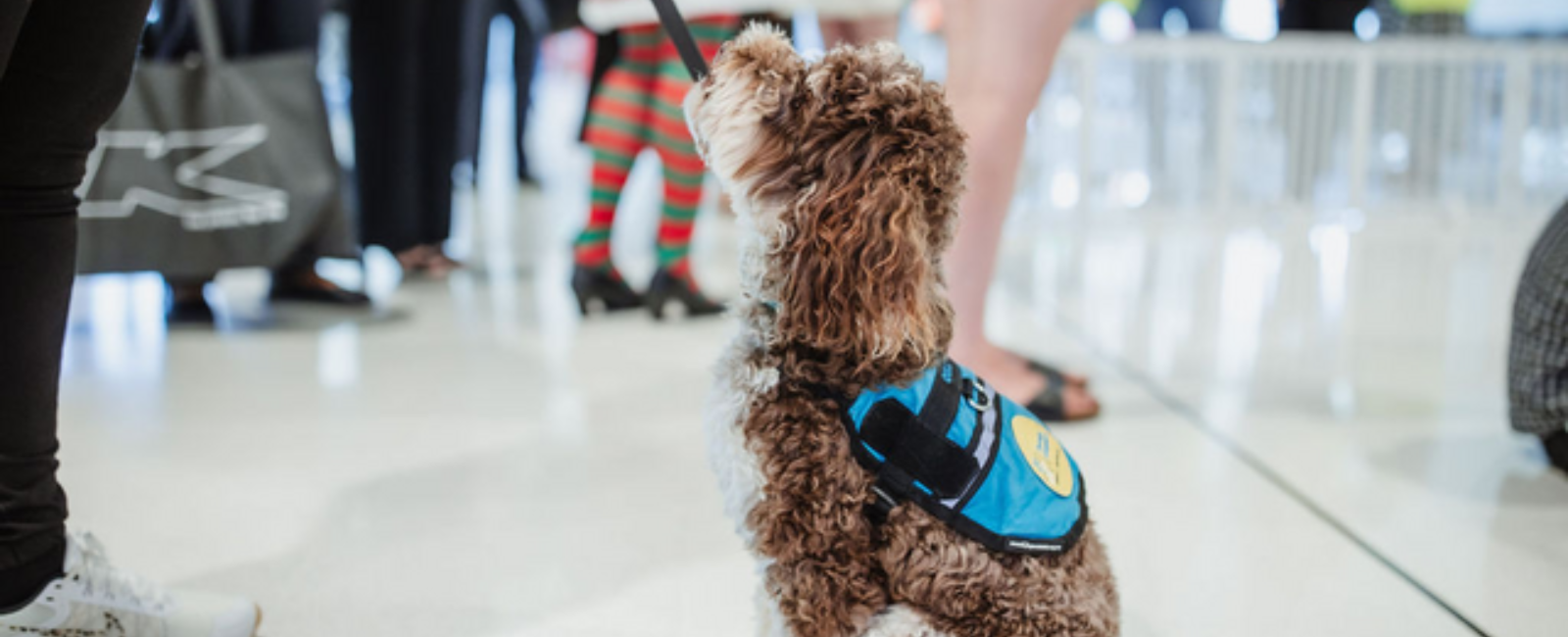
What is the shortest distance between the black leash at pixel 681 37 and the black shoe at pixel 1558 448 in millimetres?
1425

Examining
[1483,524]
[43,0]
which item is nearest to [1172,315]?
[1483,524]

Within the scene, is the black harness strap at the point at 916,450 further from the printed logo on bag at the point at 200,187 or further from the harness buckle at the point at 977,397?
the printed logo on bag at the point at 200,187

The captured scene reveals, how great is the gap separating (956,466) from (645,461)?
3.23ft

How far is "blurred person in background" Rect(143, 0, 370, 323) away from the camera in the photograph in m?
2.68

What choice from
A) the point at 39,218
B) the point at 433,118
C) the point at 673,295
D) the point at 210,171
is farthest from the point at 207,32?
the point at 39,218

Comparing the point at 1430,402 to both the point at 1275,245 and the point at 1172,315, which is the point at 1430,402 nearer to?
the point at 1172,315

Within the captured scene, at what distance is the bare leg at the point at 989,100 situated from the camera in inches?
71.6

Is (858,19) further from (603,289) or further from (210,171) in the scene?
(210,171)

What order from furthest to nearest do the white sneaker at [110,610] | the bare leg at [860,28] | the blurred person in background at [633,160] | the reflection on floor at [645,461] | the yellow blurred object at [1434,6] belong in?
the yellow blurred object at [1434,6] → the bare leg at [860,28] → the blurred person in background at [633,160] → the reflection on floor at [645,461] → the white sneaker at [110,610]

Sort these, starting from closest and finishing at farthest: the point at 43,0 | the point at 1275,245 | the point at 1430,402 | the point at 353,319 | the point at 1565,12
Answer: the point at 43,0, the point at 1430,402, the point at 353,319, the point at 1275,245, the point at 1565,12

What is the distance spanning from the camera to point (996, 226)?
191cm

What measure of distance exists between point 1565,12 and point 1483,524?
20.3 ft

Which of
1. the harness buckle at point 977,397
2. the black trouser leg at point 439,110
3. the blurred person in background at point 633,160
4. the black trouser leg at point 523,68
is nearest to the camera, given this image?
the harness buckle at point 977,397

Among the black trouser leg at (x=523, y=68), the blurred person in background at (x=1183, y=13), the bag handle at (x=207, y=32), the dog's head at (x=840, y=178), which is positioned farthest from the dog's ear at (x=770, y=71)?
the blurred person in background at (x=1183, y=13)
